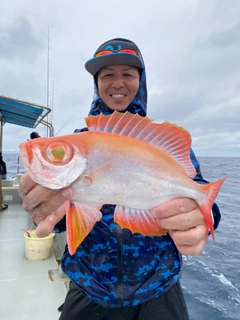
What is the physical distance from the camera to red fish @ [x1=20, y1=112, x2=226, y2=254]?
1.35 m

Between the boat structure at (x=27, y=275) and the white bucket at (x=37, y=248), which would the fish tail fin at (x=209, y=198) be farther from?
the white bucket at (x=37, y=248)

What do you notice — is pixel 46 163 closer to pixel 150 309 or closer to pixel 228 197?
pixel 150 309

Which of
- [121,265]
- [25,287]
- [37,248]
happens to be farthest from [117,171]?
[37,248]

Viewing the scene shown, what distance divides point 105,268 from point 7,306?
2512 mm

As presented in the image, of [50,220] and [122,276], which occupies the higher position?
[50,220]

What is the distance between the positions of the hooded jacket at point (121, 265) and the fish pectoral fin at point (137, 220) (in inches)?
16.1

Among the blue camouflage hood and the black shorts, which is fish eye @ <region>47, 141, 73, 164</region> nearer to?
the blue camouflage hood

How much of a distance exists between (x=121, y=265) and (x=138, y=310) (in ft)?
1.29

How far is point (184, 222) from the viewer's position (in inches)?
58.7

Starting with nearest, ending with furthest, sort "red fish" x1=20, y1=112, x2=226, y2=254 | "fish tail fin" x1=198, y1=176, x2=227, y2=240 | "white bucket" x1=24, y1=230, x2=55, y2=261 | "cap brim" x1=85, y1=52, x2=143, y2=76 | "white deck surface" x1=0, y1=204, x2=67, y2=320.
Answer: "red fish" x1=20, y1=112, x2=226, y2=254 < "fish tail fin" x1=198, y1=176, x2=227, y2=240 < "cap brim" x1=85, y1=52, x2=143, y2=76 < "white deck surface" x1=0, y1=204, x2=67, y2=320 < "white bucket" x1=24, y1=230, x2=55, y2=261

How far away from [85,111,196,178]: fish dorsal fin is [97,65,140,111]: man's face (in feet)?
2.65

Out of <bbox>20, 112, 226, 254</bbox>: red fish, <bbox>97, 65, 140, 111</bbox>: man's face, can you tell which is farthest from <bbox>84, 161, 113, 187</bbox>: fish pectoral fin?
<bbox>97, 65, 140, 111</bbox>: man's face

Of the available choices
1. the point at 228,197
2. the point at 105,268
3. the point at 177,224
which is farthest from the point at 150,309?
the point at 228,197

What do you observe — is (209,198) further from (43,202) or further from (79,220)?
(43,202)
